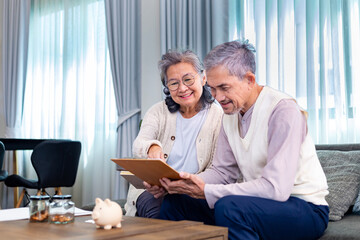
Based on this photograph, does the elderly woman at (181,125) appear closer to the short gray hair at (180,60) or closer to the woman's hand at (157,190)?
the short gray hair at (180,60)

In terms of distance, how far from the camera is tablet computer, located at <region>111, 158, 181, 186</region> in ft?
5.58

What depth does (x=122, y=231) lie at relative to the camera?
142 centimetres

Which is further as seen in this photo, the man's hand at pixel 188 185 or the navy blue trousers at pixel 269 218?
the man's hand at pixel 188 185

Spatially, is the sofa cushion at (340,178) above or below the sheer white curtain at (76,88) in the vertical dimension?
below

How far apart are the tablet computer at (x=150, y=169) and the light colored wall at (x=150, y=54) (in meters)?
2.59

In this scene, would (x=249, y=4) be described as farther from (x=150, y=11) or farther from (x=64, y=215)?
(x=64, y=215)

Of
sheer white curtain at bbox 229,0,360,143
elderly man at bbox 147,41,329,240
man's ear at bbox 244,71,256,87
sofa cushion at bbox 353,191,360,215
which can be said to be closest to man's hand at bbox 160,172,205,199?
elderly man at bbox 147,41,329,240

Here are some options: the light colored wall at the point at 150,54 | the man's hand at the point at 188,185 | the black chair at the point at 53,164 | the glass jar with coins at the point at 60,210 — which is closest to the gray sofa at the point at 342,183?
the man's hand at the point at 188,185

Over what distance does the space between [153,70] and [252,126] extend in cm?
278

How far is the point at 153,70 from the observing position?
4.53 metres

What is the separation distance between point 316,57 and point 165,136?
4.69 ft

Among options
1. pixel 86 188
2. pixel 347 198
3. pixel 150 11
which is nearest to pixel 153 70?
pixel 150 11

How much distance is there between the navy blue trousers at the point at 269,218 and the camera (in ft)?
5.13

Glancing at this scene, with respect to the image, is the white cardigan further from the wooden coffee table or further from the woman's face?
the wooden coffee table
